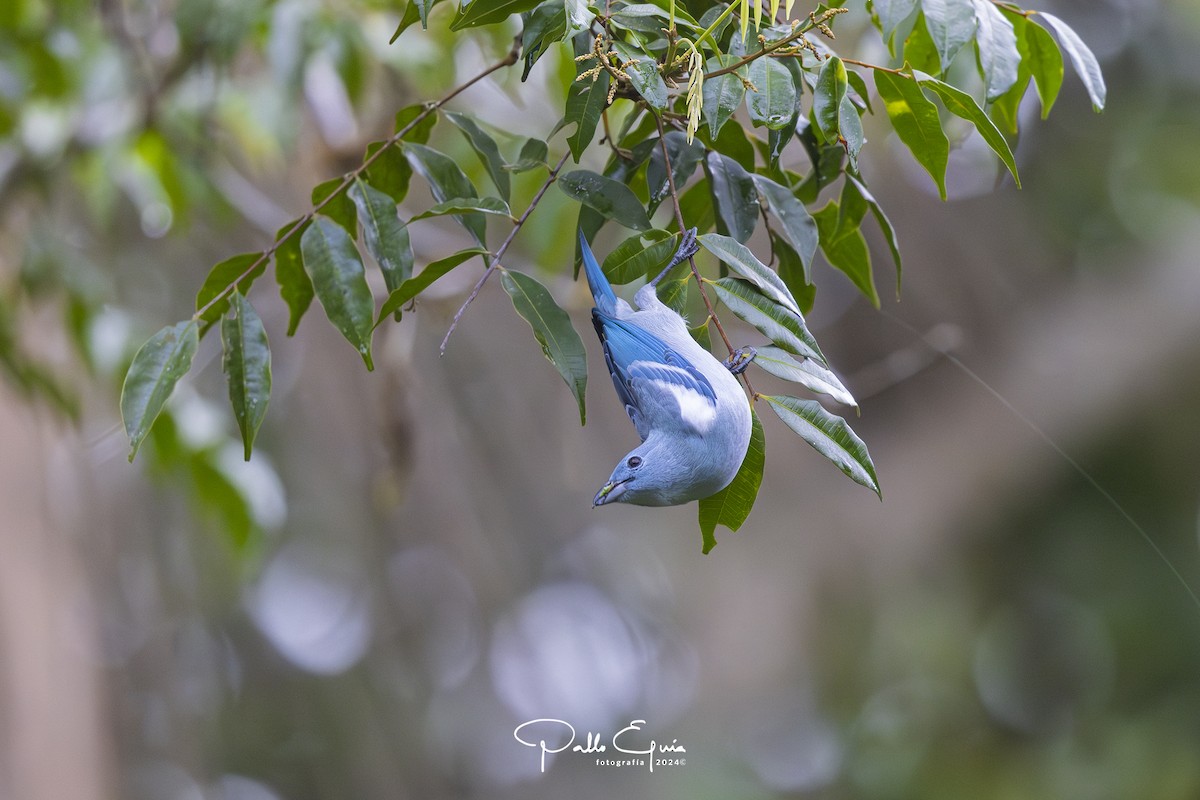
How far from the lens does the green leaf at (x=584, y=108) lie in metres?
0.95

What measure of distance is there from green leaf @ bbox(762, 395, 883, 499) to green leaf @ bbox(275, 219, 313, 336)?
1.97 ft

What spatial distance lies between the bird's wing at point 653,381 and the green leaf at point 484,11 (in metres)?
0.29

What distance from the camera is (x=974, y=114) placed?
0.97 meters

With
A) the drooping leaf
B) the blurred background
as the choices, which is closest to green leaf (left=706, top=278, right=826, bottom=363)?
the drooping leaf

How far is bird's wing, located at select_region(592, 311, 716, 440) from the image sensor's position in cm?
87

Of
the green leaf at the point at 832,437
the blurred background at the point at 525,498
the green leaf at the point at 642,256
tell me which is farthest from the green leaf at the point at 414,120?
the blurred background at the point at 525,498

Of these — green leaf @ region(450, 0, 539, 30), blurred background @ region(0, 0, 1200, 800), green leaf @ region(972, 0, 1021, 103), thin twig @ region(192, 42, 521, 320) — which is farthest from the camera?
blurred background @ region(0, 0, 1200, 800)

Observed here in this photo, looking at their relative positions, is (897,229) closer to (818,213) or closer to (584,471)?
(584,471)

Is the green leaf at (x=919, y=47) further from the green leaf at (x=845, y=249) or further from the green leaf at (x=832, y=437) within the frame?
the green leaf at (x=832, y=437)

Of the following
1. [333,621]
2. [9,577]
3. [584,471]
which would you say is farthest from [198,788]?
[584,471]

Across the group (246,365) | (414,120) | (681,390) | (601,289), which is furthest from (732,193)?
(246,365)

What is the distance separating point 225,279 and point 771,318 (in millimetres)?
659

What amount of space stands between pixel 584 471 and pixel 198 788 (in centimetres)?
193

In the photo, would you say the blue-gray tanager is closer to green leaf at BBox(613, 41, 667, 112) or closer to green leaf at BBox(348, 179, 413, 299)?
green leaf at BBox(613, 41, 667, 112)
